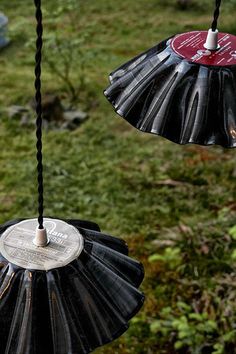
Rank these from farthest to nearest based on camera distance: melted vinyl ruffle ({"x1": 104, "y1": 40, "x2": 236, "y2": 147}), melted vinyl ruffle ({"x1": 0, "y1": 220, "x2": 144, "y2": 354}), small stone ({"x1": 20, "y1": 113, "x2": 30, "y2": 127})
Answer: small stone ({"x1": 20, "y1": 113, "x2": 30, "y2": 127}), melted vinyl ruffle ({"x1": 104, "y1": 40, "x2": 236, "y2": 147}), melted vinyl ruffle ({"x1": 0, "y1": 220, "x2": 144, "y2": 354})

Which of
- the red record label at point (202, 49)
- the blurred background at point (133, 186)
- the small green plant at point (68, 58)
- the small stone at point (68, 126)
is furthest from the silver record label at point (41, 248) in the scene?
the small green plant at point (68, 58)

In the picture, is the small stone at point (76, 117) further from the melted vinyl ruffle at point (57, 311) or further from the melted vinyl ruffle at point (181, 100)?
the melted vinyl ruffle at point (57, 311)

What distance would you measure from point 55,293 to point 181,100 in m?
0.60

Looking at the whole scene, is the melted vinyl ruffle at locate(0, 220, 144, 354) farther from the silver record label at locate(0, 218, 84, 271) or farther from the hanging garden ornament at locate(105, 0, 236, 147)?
the hanging garden ornament at locate(105, 0, 236, 147)

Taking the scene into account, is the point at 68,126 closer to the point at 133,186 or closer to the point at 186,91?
the point at 133,186

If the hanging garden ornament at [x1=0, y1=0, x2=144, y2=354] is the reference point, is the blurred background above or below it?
below

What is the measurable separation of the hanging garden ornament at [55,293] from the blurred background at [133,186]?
7.55ft

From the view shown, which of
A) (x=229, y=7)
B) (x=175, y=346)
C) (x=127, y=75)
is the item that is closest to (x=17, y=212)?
(x=175, y=346)

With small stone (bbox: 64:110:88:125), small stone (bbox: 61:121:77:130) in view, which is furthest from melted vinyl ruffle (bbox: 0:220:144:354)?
small stone (bbox: 64:110:88:125)

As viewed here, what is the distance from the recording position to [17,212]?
468cm

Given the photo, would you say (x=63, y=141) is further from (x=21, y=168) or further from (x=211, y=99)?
(x=211, y=99)

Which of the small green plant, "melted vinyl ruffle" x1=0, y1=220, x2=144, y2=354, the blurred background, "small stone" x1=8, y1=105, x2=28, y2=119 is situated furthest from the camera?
the small green plant

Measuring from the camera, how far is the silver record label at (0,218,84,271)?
1206 millimetres

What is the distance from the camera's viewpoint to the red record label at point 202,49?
1.47 m
